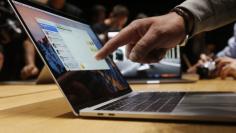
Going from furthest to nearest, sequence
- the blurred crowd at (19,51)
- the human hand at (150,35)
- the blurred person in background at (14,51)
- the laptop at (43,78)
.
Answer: the blurred person in background at (14,51), the blurred crowd at (19,51), the laptop at (43,78), the human hand at (150,35)

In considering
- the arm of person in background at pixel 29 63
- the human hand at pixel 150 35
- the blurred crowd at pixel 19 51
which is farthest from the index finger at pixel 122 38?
the arm of person in background at pixel 29 63

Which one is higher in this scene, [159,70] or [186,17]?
[186,17]

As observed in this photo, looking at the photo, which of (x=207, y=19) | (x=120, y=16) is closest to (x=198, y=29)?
(x=207, y=19)

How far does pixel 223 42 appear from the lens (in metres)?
8.08

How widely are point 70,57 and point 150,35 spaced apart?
0.21 meters

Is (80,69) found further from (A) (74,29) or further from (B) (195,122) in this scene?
(B) (195,122)

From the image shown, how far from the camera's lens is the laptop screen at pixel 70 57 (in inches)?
23.5

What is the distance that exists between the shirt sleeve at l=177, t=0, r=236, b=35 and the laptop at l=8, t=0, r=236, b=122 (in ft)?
0.47

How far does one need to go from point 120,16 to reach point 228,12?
11.4 feet

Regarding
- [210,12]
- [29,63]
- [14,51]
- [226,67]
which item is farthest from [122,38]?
[14,51]

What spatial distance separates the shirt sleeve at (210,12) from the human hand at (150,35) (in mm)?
42

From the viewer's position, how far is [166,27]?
1.74 feet

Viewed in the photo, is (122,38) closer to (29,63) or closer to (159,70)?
(159,70)

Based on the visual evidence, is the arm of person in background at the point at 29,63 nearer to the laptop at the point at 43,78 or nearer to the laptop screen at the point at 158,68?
the laptop at the point at 43,78
